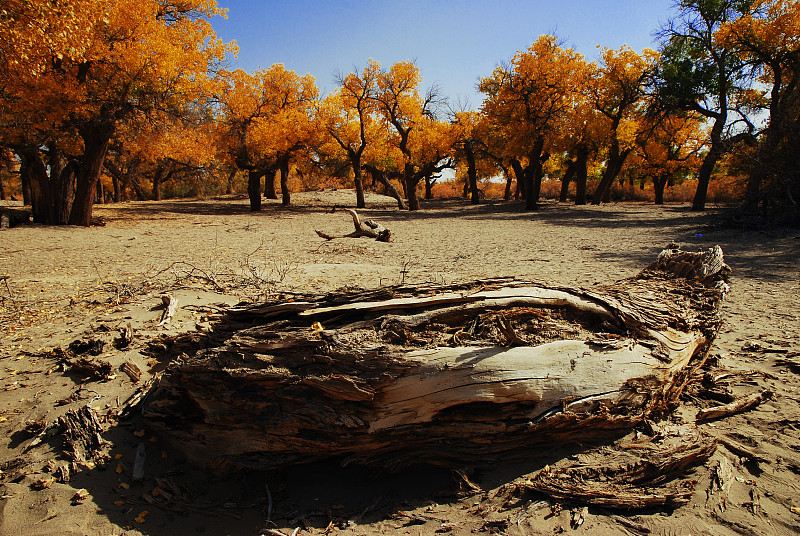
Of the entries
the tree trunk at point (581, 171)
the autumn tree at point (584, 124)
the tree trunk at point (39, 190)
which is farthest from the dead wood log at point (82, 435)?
the tree trunk at point (581, 171)

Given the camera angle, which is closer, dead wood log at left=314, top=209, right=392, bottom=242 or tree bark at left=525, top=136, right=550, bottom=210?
dead wood log at left=314, top=209, right=392, bottom=242

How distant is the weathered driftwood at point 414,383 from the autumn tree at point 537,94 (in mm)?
20778

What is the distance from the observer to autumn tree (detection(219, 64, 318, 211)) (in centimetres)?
2166

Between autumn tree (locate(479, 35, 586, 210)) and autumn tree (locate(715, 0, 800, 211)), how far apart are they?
6269 millimetres

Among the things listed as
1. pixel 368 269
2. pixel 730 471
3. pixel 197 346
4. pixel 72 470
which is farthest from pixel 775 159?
pixel 72 470

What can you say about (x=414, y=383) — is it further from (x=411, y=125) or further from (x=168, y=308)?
(x=411, y=125)

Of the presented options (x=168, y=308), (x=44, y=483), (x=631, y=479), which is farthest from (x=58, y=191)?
(x=631, y=479)

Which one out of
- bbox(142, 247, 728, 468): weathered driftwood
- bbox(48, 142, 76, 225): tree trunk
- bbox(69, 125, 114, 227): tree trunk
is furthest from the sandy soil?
bbox(48, 142, 76, 225): tree trunk

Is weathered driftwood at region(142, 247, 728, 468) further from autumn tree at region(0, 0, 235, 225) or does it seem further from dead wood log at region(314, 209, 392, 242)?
autumn tree at region(0, 0, 235, 225)

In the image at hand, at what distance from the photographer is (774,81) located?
16578mm

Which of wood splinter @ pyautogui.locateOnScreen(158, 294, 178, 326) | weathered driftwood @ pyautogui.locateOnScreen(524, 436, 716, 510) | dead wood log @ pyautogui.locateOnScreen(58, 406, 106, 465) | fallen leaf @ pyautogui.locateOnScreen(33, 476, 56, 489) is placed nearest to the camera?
weathered driftwood @ pyautogui.locateOnScreen(524, 436, 716, 510)

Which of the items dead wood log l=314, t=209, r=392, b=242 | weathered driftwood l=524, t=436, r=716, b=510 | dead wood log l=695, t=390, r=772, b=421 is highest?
dead wood log l=314, t=209, r=392, b=242

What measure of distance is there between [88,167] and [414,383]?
1584 centimetres

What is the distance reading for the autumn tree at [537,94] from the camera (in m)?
20.7
